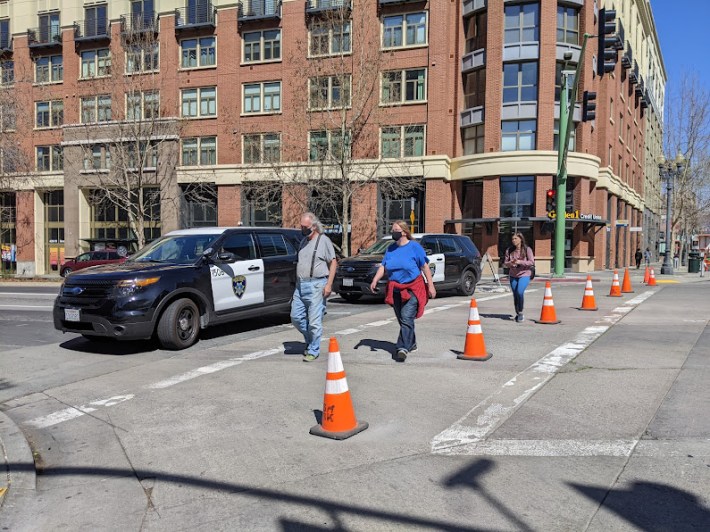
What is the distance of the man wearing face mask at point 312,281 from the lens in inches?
286

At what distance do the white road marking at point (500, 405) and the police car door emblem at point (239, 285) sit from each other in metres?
4.75

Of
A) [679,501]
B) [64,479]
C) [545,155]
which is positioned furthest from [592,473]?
[545,155]

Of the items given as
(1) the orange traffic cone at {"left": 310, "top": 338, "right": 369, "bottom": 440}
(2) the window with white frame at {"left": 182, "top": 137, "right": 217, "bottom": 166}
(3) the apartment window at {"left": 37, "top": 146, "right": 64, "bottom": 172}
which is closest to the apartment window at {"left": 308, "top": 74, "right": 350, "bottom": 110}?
(2) the window with white frame at {"left": 182, "top": 137, "right": 217, "bottom": 166}

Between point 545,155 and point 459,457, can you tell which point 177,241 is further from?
point 545,155

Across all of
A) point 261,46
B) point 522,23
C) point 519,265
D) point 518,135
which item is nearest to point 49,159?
point 261,46

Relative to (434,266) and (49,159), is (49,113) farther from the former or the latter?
(434,266)

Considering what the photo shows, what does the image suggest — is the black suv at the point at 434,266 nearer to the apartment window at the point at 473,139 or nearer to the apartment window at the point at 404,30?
the apartment window at the point at 473,139

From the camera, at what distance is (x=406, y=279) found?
23.7 feet

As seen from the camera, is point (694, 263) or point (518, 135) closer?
point (518, 135)

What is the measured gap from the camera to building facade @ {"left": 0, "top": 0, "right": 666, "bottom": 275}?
3105cm

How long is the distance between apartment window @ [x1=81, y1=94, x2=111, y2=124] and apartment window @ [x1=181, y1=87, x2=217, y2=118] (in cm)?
456

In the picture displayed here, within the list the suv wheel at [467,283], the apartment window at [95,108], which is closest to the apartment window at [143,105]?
the apartment window at [95,108]

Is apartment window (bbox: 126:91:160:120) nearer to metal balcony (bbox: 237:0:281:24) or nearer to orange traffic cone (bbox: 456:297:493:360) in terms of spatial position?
metal balcony (bbox: 237:0:281:24)

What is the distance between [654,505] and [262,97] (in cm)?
3422
